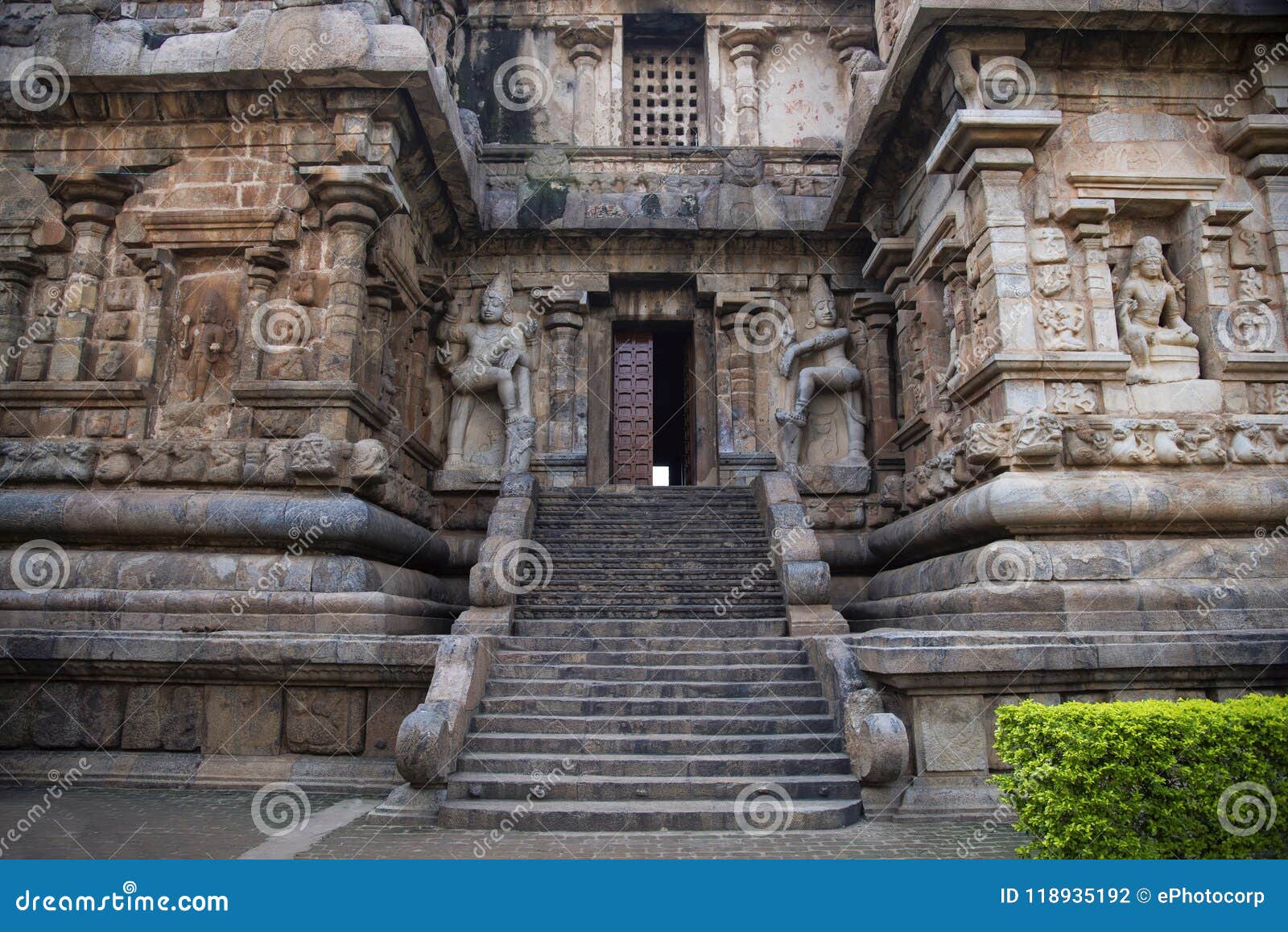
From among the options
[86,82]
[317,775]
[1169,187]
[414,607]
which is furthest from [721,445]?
[86,82]

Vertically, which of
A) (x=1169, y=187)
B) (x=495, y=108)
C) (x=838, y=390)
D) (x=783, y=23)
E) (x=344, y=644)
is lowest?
(x=344, y=644)

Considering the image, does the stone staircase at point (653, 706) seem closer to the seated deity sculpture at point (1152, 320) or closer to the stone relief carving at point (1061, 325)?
the stone relief carving at point (1061, 325)

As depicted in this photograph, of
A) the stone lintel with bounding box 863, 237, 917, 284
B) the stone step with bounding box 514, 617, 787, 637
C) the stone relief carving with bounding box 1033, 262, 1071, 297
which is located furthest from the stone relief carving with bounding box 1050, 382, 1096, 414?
the stone lintel with bounding box 863, 237, 917, 284

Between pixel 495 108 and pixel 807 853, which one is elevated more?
pixel 495 108

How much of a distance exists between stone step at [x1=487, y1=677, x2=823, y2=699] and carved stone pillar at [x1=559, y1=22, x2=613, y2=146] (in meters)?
9.19

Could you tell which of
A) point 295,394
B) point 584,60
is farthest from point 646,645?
point 584,60

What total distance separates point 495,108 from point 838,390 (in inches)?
272

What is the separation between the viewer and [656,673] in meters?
7.03

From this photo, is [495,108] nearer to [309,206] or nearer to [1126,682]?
[309,206]

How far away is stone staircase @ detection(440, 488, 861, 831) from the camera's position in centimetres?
551

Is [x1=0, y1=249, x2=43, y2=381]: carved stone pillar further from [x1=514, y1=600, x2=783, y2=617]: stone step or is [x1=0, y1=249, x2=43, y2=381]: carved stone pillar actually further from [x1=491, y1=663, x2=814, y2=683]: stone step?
[x1=491, y1=663, x2=814, y2=683]: stone step

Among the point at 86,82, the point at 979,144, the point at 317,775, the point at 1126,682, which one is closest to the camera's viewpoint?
the point at 1126,682

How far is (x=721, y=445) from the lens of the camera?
1153 centimetres

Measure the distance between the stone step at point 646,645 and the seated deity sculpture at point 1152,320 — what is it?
392 cm
